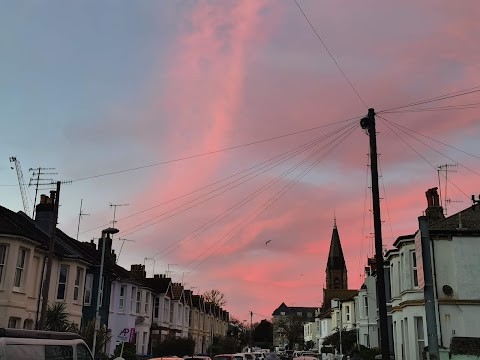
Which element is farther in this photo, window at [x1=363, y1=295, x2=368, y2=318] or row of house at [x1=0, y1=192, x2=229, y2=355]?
window at [x1=363, y1=295, x2=368, y2=318]

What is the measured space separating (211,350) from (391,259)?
116 ft

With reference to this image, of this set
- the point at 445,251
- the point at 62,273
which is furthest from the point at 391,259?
the point at 62,273

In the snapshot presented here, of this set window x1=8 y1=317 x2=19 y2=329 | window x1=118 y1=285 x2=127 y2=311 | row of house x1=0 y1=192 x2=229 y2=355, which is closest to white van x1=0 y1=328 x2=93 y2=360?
row of house x1=0 y1=192 x2=229 y2=355

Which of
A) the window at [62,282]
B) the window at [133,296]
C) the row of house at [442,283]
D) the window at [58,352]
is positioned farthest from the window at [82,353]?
the window at [133,296]

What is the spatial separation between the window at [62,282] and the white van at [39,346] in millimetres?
21271

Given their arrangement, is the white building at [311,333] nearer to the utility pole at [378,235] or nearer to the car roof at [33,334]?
the utility pole at [378,235]

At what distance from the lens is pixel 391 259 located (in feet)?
111

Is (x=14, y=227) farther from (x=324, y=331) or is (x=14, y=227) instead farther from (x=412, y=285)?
(x=324, y=331)

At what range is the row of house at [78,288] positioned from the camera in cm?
2623

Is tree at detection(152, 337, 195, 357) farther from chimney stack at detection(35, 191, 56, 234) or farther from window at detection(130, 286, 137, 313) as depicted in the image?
chimney stack at detection(35, 191, 56, 234)

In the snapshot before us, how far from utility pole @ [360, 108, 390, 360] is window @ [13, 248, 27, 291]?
61.8ft

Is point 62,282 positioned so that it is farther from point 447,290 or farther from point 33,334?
point 33,334

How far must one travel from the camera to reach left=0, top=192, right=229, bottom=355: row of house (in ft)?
86.1

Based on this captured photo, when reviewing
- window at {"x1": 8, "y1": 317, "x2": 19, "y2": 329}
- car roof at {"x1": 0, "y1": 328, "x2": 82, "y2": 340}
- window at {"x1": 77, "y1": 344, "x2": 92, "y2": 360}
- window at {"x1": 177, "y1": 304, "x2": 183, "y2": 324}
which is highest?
window at {"x1": 177, "y1": 304, "x2": 183, "y2": 324}
